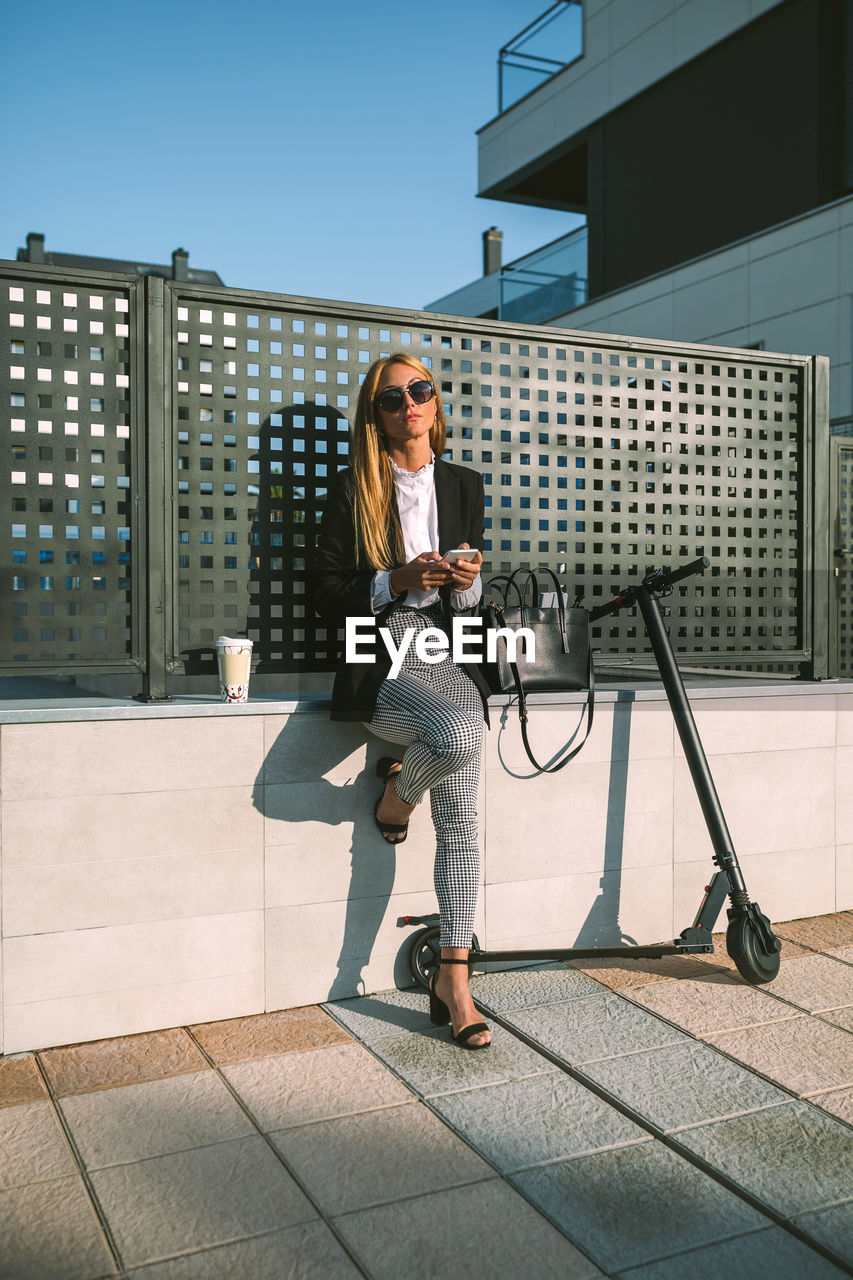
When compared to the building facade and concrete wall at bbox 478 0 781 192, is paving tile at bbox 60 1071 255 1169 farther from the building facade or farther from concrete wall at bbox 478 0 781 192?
concrete wall at bbox 478 0 781 192

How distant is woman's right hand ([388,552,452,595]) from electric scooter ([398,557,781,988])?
840 mm

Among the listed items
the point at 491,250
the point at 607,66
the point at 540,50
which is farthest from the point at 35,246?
the point at 607,66

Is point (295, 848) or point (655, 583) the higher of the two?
point (655, 583)

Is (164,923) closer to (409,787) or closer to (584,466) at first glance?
(409,787)

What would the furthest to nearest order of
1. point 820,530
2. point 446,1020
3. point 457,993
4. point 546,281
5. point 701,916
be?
point 546,281
point 820,530
point 701,916
point 446,1020
point 457,993

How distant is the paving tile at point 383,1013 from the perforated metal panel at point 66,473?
1347mm

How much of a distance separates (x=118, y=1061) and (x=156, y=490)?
1731 millimetres

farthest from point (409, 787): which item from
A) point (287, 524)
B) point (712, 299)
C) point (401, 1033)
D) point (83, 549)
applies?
point (712, 299)

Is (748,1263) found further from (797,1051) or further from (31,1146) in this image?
(31,1146)

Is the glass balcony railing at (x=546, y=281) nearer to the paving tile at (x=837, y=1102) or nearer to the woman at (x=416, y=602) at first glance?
the woman at (x=416, y=602)

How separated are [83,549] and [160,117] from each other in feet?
30.1

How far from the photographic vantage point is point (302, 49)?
12.1 m

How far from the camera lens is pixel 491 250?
32.2m

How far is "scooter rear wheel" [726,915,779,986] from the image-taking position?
3.54 meters
